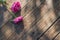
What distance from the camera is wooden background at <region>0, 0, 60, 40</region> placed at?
2898 mm

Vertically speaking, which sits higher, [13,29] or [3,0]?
[3,0]

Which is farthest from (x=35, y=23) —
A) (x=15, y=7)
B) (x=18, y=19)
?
(x=15, y=7)

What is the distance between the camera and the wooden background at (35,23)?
290 centimetres

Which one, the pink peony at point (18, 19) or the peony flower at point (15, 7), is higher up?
the peony flower at point (15, 7)

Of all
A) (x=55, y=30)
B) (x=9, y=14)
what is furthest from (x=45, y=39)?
(x=9, y=14)

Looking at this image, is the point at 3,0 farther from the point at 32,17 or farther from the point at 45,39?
the point at 45,39

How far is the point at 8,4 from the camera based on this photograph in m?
3.28

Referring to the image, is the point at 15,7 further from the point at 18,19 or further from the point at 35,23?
the point at 35,23

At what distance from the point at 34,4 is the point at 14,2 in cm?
27

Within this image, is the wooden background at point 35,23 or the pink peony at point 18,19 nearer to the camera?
the wooden background at point 35,23

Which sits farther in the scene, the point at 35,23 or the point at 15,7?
the point at 15,7

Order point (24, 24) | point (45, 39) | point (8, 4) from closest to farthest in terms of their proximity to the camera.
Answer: point (45, 39), point (24, 24), point (8, 4)

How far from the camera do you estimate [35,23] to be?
9.89 ft

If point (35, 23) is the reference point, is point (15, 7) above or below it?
above
